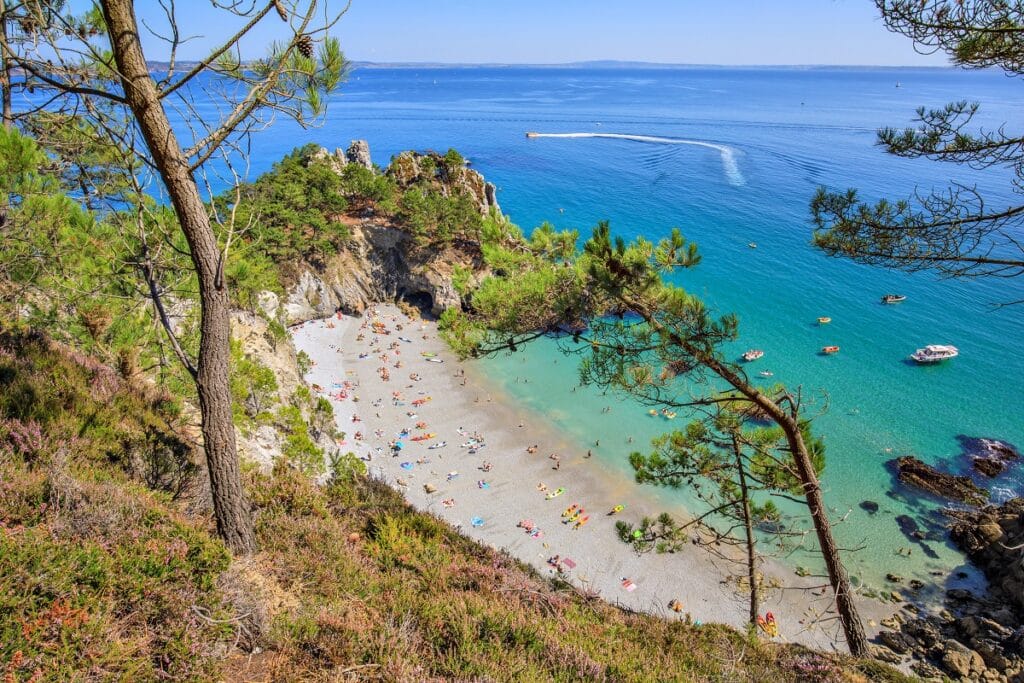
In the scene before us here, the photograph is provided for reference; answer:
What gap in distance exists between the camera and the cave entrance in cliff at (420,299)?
1118 inches

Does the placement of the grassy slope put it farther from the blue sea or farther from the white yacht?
the white yacht

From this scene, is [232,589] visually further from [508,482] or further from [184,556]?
[508,482]

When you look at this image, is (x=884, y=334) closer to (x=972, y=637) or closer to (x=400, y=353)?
(x=972, y=637)

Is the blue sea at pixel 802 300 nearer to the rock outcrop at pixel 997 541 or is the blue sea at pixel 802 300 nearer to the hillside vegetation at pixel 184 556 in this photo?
the rock outcrop at pixel 997 541

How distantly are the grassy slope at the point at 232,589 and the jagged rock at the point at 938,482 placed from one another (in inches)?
545

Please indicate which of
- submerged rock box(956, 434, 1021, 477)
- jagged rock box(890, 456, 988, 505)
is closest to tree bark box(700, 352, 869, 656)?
jagged rock box(890, 456, 988, 505)

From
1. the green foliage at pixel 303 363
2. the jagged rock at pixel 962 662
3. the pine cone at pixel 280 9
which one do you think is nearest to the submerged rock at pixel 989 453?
the jagged rock at pixel 962 662

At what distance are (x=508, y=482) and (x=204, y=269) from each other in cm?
1398

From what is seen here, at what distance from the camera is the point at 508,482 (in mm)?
16781

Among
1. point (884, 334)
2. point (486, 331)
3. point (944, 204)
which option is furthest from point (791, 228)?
point (486, 331)

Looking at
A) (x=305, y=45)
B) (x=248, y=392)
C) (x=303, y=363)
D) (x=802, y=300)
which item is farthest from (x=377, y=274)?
(x=802, y=300)

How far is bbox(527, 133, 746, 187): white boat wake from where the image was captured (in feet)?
176

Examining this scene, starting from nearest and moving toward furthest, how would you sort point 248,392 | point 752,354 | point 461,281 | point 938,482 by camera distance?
point 461,281 < point 248,392 < point 938,482 < point 752,354

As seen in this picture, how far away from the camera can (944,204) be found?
21.0 feet
